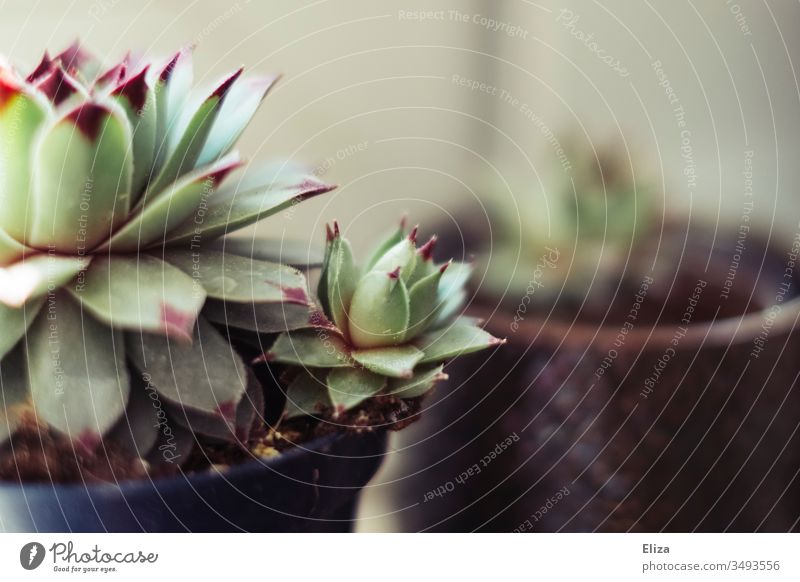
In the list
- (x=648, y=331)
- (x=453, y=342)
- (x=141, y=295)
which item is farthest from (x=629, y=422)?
(x=141, y=295)

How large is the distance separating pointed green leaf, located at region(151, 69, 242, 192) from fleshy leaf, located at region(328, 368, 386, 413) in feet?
0.30

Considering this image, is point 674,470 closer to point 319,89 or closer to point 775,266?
point 775,266

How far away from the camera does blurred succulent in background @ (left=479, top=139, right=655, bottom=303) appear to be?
0.43m

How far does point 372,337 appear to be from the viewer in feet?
→ 0.97

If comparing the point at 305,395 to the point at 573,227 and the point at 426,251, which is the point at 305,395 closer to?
the point at 426,251

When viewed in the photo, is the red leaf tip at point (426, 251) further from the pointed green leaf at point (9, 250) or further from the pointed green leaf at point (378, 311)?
the pointed green leaf at point (9, 250)

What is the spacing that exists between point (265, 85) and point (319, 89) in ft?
0.20

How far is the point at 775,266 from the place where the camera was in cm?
44

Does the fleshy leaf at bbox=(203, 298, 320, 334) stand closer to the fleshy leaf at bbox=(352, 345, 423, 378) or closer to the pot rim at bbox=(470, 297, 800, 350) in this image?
the fleshy leaf at bbox=(352, 345, 423, 378)

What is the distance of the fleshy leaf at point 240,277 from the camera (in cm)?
27

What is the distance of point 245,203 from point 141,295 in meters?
0.05

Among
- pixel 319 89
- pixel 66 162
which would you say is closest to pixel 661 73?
pixel 319 89

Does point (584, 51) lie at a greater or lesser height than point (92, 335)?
greater

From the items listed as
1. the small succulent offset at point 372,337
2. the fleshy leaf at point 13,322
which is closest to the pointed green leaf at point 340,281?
the small succulent offset at point 372,337
